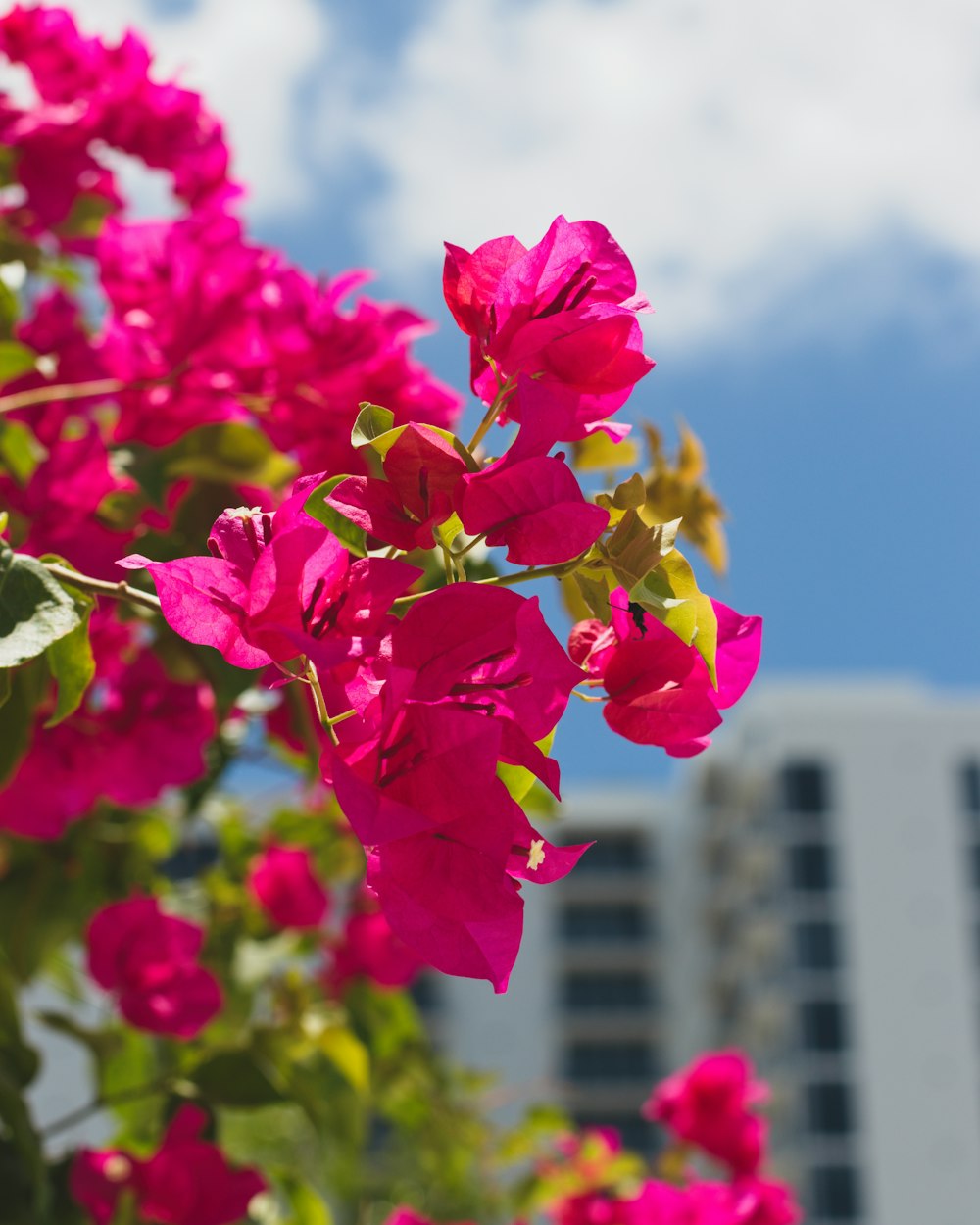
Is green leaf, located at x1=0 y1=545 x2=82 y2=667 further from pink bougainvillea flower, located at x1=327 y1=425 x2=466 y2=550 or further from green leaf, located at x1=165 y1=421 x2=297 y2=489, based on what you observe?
green leaf, located at x1=165 y1=421 x2=297 y2=489

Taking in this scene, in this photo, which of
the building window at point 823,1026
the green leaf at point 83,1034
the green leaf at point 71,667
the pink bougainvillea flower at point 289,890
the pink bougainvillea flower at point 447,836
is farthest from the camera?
the building window at point 823,1026

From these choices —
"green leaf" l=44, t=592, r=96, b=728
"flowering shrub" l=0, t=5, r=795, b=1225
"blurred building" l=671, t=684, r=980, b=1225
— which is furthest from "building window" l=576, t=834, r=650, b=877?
"green leaf" l=44, t=592, r=96, b=728

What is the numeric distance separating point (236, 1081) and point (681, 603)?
0.62 metres

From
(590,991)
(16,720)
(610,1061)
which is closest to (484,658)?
(16,720)

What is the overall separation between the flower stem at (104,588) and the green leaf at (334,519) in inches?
2.2

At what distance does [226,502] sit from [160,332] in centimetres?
12

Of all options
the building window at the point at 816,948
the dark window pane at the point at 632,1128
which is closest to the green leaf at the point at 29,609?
the building window at the point at 816,948

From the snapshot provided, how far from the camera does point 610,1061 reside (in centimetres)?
2983

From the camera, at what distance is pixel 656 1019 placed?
30188 mm

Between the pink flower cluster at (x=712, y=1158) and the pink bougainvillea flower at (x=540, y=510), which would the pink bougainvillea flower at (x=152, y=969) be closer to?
the pink flower cluster at (x=712, y=1158)

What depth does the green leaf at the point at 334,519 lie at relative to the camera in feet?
1.66

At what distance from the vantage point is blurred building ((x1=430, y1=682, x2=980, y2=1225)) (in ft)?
82.7

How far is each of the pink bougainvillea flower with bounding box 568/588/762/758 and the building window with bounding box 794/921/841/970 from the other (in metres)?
26.7

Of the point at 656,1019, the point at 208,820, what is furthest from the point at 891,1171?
the point at 208,820
